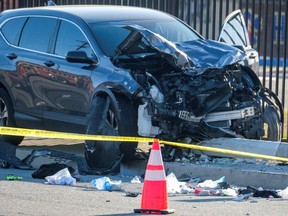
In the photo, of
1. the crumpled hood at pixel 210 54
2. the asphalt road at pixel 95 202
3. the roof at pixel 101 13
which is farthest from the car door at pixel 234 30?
the asphalt road at pixel 95 202

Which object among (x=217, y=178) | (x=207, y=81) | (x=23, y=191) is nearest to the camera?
(x=23, y=191)

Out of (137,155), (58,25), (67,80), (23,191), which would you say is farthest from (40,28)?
(23,191)

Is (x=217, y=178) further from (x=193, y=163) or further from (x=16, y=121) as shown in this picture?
(x=16, y=121)

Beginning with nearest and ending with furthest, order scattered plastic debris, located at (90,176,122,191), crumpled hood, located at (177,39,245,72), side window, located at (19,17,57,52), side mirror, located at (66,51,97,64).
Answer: scattered plastic debris, located at (90,176,122,191) < crumpled hood, located at (177,39,245,72) < side mirror, located at (66,51,97,64) < side window, located at (19,17,57,52)

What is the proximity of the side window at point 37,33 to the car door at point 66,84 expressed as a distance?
0.21 metres

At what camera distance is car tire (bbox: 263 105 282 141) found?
Answer: 40.5 feet

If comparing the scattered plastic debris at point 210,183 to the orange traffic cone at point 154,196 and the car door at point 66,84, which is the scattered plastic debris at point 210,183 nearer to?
the orange traffic cone at point 154,196

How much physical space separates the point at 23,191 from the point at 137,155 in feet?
6.89

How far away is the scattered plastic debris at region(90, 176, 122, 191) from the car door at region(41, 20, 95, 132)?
→ 1.82 meters

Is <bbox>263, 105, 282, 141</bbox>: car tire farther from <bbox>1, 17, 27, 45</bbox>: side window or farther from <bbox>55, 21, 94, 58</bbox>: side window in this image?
<bbox>1, 17, 27, 45</bbox>: side window

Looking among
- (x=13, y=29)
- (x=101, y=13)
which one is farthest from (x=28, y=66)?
(x=101, y=13)

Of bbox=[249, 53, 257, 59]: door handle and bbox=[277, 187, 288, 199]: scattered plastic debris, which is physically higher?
bbox=[249, 53, 257, 59]: door handle

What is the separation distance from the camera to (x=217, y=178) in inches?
423

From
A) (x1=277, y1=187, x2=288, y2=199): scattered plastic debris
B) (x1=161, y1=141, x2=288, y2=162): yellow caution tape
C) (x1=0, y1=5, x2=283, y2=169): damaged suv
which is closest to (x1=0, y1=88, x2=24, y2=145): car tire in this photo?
(x1=0, y1=5, x2=283, y2=169): damaged suv
